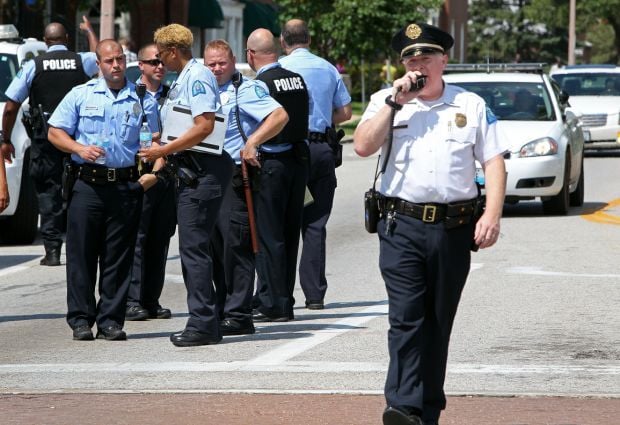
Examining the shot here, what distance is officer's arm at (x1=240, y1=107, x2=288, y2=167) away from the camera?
9391mm

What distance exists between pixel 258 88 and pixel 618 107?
19832 mm

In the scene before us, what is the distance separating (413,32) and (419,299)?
1.16 m

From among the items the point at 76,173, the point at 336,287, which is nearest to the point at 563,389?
the point at 76,173

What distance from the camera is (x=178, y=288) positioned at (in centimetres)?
1209

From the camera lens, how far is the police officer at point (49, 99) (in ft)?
44.2

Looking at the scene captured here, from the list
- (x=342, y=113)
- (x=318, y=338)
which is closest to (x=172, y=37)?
(x=318, y=338)

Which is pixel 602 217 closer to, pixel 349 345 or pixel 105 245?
pixel 349 345

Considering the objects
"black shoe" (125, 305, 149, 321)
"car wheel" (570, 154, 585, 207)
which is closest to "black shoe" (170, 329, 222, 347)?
"black shoe" (125, 305, 149, 321)

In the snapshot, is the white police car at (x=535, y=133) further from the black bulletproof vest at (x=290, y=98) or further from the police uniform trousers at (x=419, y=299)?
the police uniform trousers at (x=419, y=299)

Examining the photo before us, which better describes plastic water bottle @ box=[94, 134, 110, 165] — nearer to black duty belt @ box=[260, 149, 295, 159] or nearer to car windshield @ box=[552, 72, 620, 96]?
black duty belt @ box=[260, 149, 295, 159]

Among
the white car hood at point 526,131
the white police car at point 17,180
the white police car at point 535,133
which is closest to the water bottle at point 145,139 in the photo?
the white police car at point 17,180

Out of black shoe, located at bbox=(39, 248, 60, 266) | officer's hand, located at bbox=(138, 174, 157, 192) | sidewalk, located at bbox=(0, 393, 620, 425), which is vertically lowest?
black shoe, located at bbox=(39, 248, 60, 266)

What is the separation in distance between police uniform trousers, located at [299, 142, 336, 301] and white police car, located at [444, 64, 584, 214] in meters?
5.98

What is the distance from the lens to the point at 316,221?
10.8 metres
